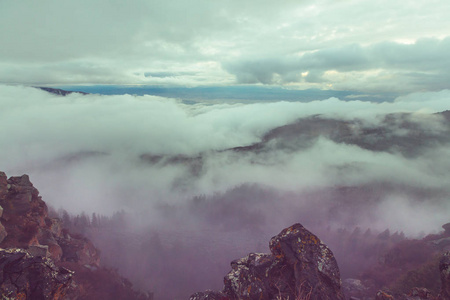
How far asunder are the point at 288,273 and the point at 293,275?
494mm

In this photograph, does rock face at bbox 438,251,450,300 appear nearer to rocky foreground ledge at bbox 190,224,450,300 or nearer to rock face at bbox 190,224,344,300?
rocky foreground ledge at bbox 190,224,450,300

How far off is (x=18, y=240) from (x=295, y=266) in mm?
63066

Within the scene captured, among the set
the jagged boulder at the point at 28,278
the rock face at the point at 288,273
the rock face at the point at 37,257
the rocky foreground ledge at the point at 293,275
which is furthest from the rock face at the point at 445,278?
the jagged boulder at the point at 28,278

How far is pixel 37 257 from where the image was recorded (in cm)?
2056

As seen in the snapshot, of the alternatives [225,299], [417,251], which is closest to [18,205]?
[225,299]

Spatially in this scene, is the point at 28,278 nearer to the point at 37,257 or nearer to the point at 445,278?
the point at 37,257

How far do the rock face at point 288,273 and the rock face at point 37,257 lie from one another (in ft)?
42.0

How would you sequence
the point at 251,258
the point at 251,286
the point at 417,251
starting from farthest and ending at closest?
the point at 417,251 < the point at 251,258 < the point at 251,286

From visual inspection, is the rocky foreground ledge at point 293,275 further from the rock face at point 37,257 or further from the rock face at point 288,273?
the rock face at point 37,257

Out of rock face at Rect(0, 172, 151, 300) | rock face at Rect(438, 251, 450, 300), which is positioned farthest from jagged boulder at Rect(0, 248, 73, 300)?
rock face at Rect(438, 251, 450, 300)

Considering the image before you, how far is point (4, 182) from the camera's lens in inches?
2237

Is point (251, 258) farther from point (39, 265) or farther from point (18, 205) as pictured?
point (18, 205)

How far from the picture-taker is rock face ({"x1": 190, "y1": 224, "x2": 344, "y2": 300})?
2156 centimetres

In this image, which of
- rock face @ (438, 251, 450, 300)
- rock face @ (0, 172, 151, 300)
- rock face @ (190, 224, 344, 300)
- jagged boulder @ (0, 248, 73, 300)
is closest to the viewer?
jagged boulder @ (0, 248, 73, 300)
